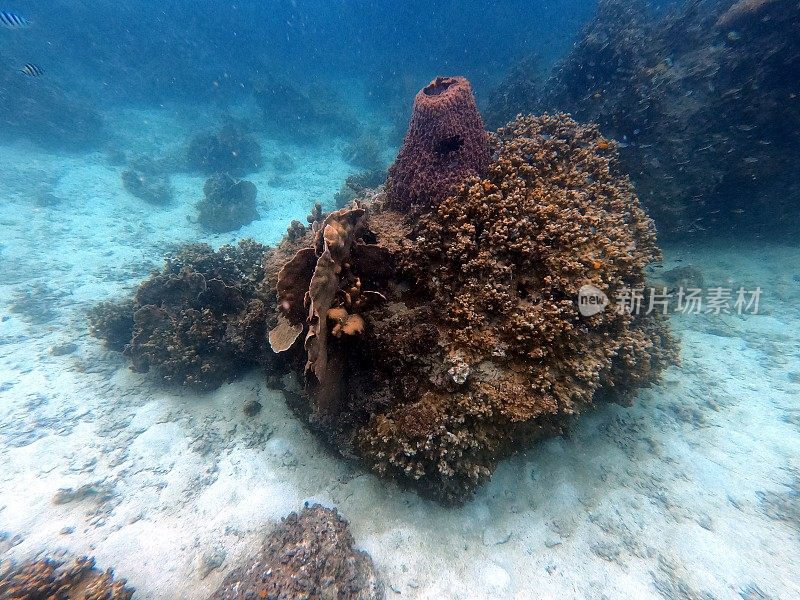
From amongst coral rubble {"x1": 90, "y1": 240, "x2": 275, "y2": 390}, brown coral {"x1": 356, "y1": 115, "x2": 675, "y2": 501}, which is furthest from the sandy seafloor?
brown coral {"x1": 356, "y1": 115, "x2": 675, "y2": 501}

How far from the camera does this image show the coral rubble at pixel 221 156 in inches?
808

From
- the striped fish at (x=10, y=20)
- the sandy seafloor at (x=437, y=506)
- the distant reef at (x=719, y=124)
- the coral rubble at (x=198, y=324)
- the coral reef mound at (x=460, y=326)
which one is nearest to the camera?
the coral reef mound at (x=460, y=326)

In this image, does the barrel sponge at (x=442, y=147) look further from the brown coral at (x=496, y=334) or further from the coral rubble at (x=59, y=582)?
the coral rubble at (x=59, y=582)

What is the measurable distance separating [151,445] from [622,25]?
63.3 feet

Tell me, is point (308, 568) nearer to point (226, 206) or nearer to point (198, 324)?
point (198, 324)

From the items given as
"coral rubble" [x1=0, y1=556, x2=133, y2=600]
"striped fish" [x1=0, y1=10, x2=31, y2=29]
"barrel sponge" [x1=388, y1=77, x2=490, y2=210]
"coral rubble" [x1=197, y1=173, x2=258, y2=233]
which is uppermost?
"striped fish" [x1=0, y1=10, x2=31, y2=29]

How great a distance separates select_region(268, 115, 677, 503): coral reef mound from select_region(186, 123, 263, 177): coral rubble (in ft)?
64.5

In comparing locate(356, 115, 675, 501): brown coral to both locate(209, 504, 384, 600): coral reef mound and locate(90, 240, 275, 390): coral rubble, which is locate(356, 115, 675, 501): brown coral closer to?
locate(209, 504, 384, 600): coral reef mound

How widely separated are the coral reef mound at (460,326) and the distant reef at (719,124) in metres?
6.67

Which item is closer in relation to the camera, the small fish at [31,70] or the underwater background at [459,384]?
the underwater background at [459,384]

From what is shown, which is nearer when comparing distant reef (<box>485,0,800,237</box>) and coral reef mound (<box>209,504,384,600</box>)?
coral reef mound (<box>209,504,384,600</box>)

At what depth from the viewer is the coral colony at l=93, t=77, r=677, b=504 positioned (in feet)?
12.1

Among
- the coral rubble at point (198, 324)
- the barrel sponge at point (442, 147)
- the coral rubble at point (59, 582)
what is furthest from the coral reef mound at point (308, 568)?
the barrel sponge at point (442, 147)

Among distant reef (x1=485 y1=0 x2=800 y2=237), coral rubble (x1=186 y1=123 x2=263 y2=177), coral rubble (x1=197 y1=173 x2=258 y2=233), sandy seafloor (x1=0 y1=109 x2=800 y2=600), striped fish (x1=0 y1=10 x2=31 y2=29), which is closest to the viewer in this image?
sandy seafloor (x1=0 y1=109 x2=800 y2=600)
